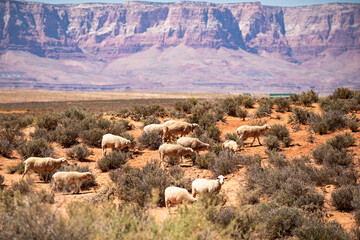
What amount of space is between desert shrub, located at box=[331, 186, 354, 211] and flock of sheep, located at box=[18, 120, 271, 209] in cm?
305

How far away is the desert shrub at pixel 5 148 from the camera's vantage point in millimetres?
14648

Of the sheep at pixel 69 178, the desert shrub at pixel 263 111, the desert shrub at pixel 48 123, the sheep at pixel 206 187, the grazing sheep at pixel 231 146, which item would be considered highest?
the sheep at pixel 206 187

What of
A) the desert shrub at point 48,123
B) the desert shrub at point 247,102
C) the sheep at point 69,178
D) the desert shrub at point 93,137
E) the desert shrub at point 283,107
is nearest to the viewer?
the sheep at point 69,178

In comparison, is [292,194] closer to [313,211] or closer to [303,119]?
[313,211]

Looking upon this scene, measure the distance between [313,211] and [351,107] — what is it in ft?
43.8

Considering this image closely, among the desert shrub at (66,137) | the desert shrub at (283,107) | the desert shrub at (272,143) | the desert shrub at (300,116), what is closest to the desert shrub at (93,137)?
the desert shrub at (66,137)

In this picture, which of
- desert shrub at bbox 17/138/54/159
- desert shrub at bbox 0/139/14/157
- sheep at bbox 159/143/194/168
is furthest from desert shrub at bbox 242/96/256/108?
desert shrub at bbox 0/139/14/157

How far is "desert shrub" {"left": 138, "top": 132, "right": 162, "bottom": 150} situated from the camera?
15977 millimetres

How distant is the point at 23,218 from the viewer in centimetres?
510

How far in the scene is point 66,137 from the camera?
1625cm

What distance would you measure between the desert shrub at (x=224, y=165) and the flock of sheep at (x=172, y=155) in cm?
112

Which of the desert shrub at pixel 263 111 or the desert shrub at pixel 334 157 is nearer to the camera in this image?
the desert shrub at pixel 334 157

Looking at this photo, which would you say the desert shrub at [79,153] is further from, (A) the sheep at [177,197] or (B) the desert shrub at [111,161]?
(A) the sheep at [177,197]

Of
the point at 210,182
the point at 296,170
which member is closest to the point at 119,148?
the point at 210,182
